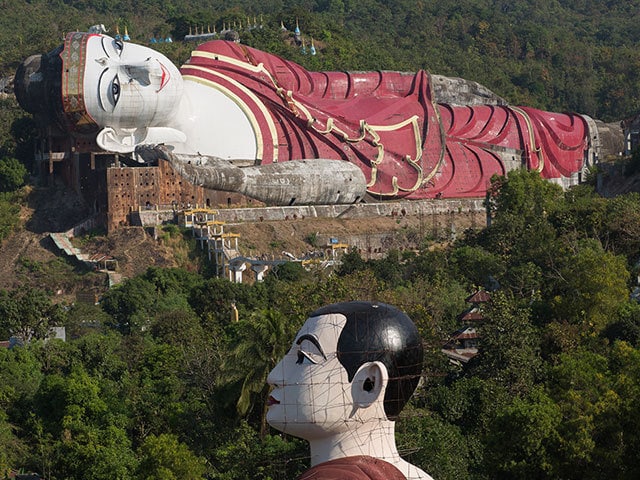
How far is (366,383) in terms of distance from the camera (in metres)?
12.6

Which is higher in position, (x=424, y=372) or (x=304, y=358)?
(x=304, y=358)

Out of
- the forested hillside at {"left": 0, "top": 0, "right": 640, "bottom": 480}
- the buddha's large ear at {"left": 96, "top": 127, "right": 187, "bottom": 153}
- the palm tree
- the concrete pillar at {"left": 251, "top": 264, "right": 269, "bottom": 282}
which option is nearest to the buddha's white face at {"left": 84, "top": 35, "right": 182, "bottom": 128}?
the buddha's large ear at {"left": 96, "top": 127, "right": 187, "bottom": 153}

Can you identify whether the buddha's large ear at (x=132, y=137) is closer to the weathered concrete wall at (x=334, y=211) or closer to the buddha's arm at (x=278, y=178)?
the buddha's arm at (x=278, y=178)

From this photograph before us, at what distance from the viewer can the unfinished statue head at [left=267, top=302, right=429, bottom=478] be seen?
1256cm

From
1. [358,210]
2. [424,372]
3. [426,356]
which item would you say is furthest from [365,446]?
[358,210]

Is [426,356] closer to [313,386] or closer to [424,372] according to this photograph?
[424,372]

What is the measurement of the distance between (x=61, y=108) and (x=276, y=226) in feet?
19.8

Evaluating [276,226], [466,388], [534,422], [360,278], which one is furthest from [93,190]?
[534,422]

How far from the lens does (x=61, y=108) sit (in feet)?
132

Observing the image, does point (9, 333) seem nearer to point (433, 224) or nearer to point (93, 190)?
point (93, 190)

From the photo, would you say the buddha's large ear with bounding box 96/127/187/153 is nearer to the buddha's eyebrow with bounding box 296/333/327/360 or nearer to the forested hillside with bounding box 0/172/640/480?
the forested hillside with bounding box 0/172/640/480

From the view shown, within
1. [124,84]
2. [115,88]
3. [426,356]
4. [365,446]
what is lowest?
[426,356]

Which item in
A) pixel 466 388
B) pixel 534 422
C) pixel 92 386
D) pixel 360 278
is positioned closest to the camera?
pixel 534 422

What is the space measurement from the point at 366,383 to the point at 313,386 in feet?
1.34
